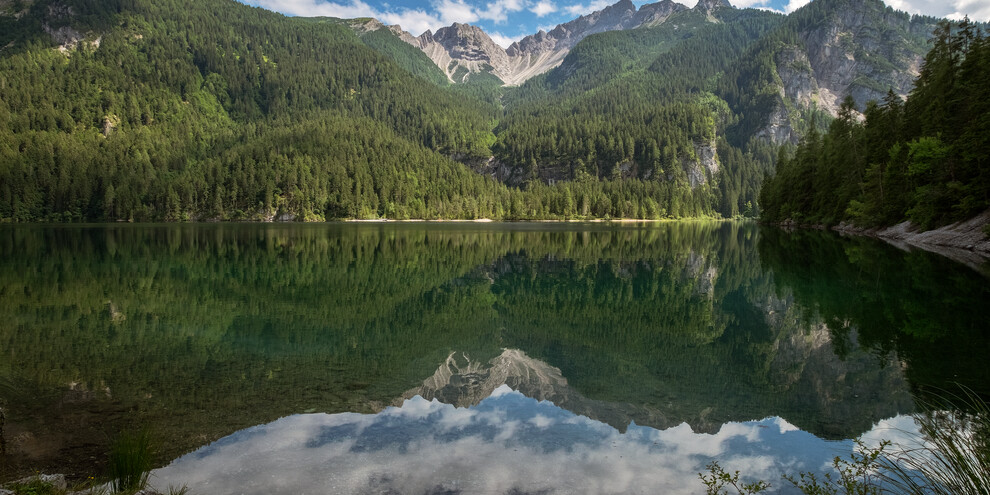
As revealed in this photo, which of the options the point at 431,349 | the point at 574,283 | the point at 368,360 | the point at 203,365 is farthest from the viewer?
the point at 574,283

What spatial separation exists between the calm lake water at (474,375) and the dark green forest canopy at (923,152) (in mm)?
17576

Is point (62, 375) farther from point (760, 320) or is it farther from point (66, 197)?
point (66, 197)

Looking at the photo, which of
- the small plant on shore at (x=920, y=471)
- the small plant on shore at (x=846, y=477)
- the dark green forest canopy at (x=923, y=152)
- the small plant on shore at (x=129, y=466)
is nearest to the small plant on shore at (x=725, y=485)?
the small plant on shore at (x=920, y=471)

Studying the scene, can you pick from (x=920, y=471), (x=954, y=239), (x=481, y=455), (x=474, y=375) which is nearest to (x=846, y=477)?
(x=920, y=471)

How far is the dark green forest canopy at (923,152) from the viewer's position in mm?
38406

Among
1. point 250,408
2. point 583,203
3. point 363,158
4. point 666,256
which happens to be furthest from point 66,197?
point 250,408

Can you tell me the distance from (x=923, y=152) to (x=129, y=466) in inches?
2126

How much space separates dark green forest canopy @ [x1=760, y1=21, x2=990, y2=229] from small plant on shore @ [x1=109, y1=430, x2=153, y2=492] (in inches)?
1877

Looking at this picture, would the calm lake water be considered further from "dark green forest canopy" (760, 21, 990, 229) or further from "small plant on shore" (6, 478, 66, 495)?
"dark green forest canopy" (760, 21, 990, 229)

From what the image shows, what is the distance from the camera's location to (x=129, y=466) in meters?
7.53

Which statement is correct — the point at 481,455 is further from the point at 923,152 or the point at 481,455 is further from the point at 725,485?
the point at 923,152

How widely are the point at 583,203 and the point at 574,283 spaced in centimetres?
14353

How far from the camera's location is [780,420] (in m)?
10.5

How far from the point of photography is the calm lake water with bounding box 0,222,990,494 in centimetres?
878
